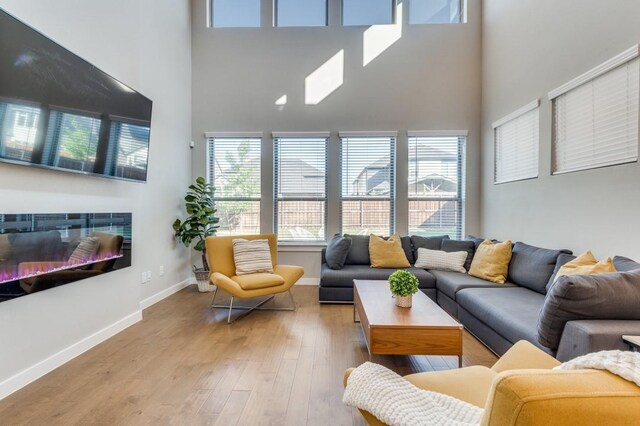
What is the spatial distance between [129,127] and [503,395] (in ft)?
11.5

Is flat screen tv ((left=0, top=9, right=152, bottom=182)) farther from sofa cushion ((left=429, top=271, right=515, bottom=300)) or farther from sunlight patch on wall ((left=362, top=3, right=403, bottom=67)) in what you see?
sofa cushion ((left=429, top=271, right=515, bottom=300))

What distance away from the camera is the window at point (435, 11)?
15.9 feet

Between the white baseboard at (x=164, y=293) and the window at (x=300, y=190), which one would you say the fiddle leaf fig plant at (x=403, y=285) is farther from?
the white baseboard at (x=164, y=293)

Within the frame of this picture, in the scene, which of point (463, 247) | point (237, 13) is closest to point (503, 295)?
point (463, 247)

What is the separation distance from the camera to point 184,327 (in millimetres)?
3152

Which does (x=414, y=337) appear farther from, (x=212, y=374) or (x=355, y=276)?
(x=355, y=276)

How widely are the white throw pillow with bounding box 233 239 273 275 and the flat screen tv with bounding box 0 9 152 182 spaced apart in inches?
55.6

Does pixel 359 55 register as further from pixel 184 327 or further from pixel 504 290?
pixel 184 327

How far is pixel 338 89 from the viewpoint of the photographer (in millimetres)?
4898

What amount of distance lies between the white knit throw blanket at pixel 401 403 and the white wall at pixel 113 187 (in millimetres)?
2352

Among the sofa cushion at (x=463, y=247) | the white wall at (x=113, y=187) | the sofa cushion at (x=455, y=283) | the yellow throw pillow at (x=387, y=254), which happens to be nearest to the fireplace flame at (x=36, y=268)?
the white wall at (x=113, y=187)

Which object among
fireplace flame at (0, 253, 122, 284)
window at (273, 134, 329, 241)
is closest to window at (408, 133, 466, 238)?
window at (273, 134, 329, 241)

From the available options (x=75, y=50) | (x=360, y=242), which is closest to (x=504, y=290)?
(x=360, y=242)

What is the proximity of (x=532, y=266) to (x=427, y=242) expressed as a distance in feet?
4.91
